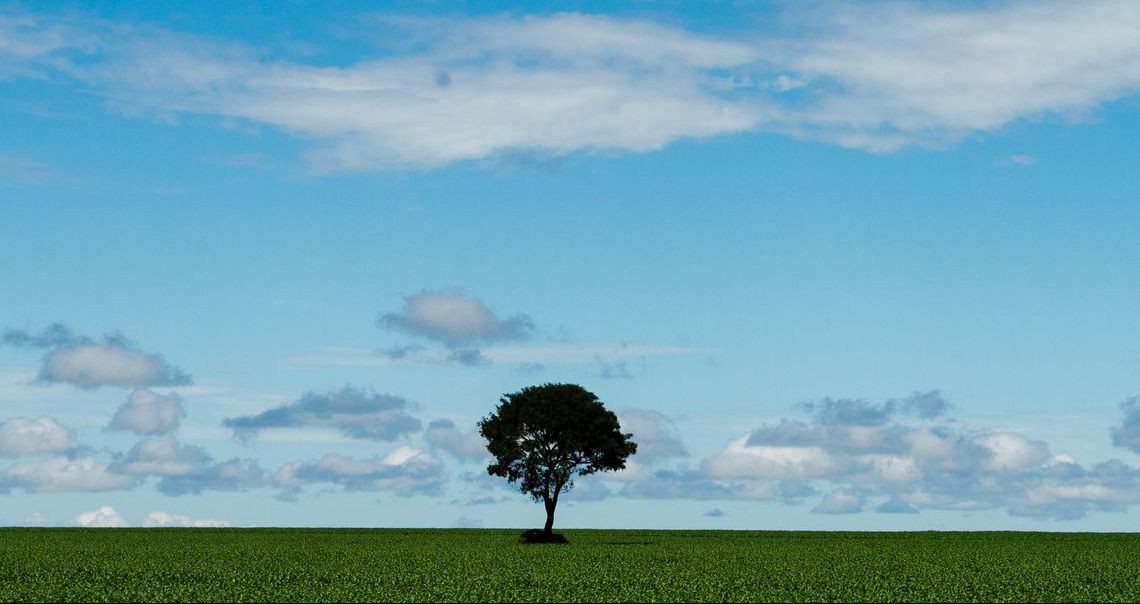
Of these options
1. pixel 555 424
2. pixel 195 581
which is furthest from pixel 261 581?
pixel 555 424

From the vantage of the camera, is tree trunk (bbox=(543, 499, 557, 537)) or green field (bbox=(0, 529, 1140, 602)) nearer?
green field (bbox=(0, 529, 1140, 602))

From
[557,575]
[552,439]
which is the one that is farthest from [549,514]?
[557,575]

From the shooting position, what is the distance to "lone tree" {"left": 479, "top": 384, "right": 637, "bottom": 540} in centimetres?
9144

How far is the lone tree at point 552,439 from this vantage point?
300 feet

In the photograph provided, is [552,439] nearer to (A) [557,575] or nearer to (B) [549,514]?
(B) [549,514]

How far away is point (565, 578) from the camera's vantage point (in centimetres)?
5228

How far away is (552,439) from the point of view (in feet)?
302

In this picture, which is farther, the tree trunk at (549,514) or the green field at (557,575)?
the tree trunk at (549,514)

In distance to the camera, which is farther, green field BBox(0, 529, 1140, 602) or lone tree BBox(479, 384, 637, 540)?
lone tree BBox(479, 384, 637, 540)

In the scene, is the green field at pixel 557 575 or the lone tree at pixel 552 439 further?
the lone tree at pixel 552 439

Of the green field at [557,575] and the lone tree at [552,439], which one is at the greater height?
the lone tree at [552,439]

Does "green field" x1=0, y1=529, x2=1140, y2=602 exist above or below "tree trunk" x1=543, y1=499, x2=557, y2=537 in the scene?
below

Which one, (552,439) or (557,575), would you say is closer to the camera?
Answer: (557,575)

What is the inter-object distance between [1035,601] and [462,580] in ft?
69.8
